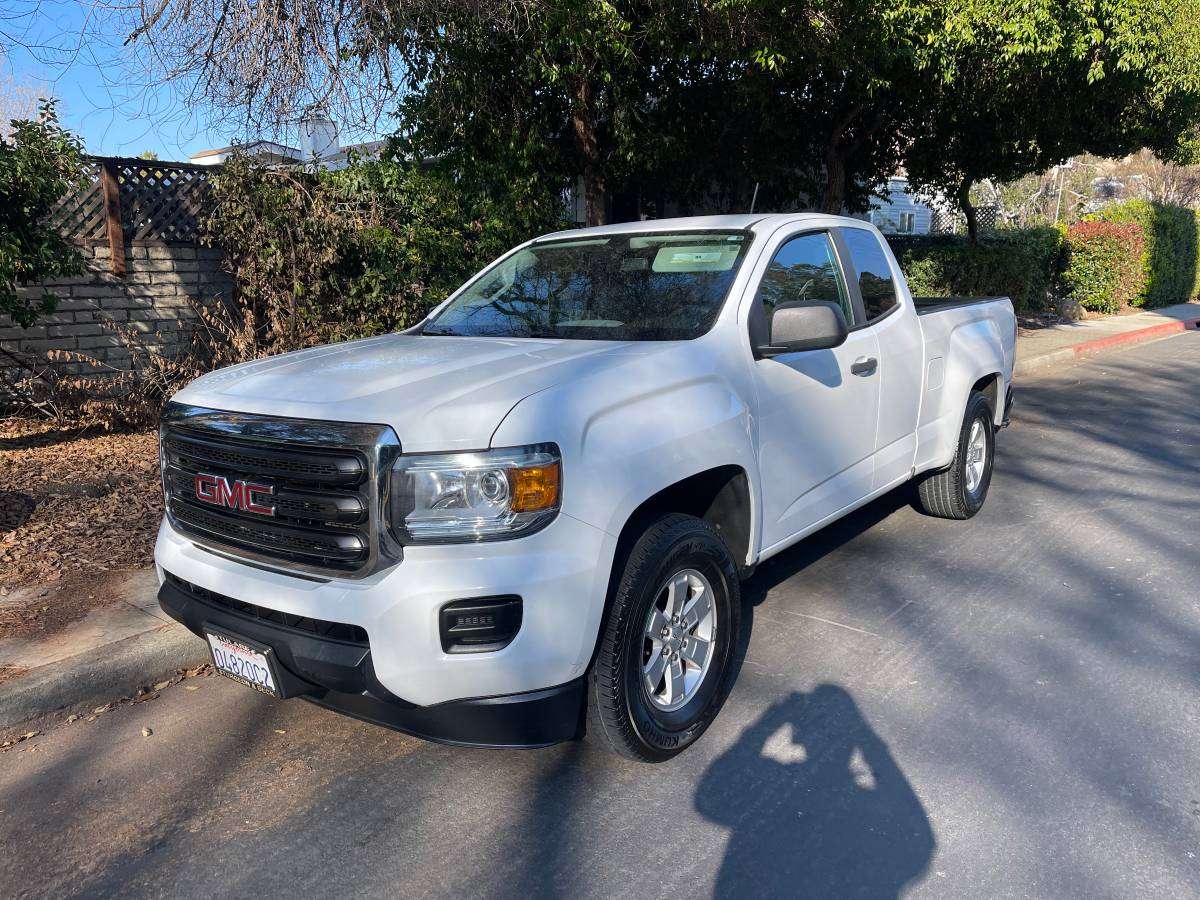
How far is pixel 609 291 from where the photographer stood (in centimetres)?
416

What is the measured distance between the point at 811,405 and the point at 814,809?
1.67m

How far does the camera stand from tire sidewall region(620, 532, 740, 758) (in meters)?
3.10

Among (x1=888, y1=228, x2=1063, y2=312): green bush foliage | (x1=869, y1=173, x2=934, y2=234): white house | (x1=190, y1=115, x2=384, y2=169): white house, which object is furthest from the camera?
(x1=869, y1=173, x2=934, y2=234): white house

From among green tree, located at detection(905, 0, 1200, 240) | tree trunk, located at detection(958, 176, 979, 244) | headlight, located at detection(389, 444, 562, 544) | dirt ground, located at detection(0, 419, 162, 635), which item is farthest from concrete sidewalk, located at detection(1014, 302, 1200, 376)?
headlight, located at detection(389, 444, 562, 544)

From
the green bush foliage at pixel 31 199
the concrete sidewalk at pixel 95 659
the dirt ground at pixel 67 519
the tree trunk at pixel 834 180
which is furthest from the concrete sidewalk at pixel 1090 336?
the concrete sidewalk at pixel 95 659

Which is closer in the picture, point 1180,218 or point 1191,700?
point 1191,700

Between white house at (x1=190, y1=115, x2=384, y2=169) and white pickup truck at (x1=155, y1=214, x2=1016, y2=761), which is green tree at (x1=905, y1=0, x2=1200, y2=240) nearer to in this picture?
white house at (x1=190, y1=115, x2=384, y2=169)

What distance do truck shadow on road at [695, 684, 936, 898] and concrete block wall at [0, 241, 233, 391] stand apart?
261 inches

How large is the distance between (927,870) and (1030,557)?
312cm

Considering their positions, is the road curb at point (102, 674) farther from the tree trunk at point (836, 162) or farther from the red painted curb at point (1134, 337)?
the red painted curb at point (1134, 337)

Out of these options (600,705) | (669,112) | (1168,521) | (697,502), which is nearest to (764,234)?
(697,502)

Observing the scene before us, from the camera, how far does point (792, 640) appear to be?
4.39 metres

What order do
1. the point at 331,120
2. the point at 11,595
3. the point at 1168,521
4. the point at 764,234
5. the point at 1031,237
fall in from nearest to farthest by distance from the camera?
the point at 764,234
the point at 11,595
the point at 1168,521
the point at 331,120
the point at 1031,237

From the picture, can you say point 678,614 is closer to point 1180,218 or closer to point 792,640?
point 792,640
